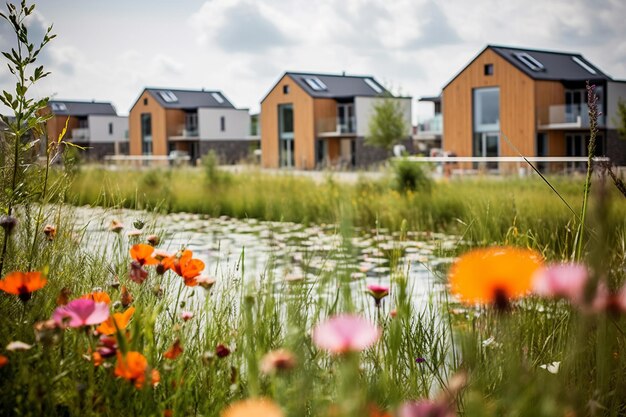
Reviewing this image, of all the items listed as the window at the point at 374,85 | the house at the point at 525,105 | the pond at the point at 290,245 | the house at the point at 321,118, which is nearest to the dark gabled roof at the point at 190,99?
the house at the point at 321,118

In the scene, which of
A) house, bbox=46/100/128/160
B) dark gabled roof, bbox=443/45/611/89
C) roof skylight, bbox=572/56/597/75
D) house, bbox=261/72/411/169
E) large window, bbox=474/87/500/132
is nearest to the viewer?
dark gabled roof, bbox=443/45/611/89

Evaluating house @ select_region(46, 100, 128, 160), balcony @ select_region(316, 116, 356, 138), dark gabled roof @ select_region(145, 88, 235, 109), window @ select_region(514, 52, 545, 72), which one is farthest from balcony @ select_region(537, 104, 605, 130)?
house @ select_region(46, 100, 128, 160)

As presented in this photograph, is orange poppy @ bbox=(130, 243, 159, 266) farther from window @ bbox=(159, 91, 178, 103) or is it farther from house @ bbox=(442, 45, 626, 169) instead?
window @ bbox=(159, 91, 178, 103)

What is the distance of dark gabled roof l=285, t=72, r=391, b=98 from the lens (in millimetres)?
32906

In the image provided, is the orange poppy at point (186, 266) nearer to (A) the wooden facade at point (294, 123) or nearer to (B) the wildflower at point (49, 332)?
(B) the wildflower at point (49, 332)

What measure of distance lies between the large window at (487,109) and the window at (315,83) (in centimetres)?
887

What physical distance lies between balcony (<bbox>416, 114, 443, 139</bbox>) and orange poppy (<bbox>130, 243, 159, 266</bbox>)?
1103 inches

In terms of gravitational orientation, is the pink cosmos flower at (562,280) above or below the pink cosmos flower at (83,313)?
above

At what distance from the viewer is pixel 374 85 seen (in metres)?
34.9

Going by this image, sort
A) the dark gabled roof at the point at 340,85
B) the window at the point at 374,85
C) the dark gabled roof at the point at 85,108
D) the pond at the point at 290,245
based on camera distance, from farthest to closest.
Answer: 1. the dark gabled roof at the point at 85,108
2. the window at the point at 374,85
3. the dark gabled roof at the point at 340,85
4. the pond at the point at 290,245

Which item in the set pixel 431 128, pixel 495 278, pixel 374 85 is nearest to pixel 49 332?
pixel 495 278

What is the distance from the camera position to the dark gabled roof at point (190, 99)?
40219 millimetres

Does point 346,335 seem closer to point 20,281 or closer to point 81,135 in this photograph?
point 20,281

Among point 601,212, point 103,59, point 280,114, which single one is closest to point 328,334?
point 601,212
